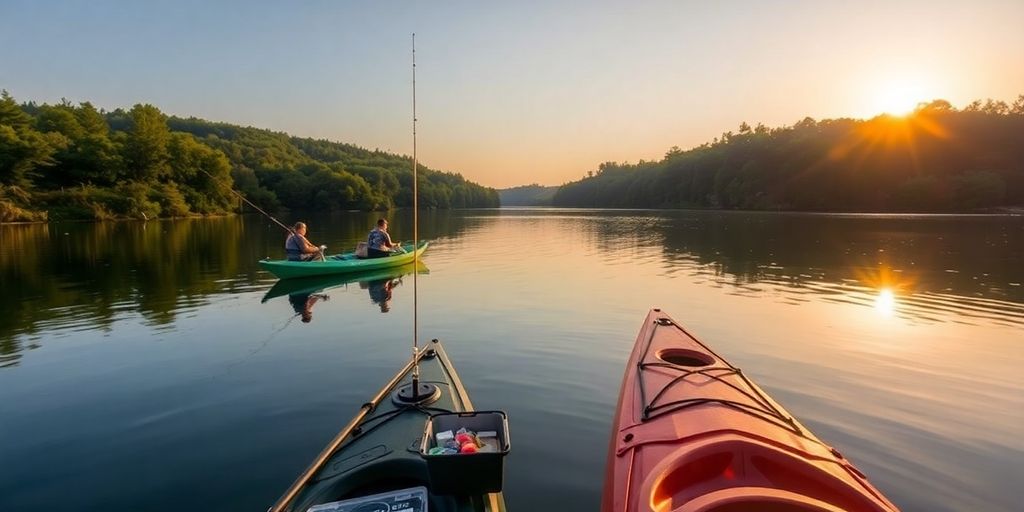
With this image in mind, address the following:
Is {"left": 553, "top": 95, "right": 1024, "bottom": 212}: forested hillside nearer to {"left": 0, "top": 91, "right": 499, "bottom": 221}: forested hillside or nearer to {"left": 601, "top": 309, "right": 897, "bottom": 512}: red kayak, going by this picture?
{"left": 0, "top": 91, "right": 499, "bottom": 221}: forested hillside

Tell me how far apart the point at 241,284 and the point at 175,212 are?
5243 cm

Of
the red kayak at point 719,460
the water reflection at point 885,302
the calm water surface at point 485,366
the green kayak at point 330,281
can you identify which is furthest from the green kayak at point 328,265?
the water reflection at point 885,302

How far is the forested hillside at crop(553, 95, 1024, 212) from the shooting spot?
73375 millimetres

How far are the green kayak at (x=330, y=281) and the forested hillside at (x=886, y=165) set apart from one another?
86.0 meters

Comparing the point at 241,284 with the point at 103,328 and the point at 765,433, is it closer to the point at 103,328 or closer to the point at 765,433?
the point at 103,328

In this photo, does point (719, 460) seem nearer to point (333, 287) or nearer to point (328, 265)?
point (333, 287)

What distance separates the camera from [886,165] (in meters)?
82.6

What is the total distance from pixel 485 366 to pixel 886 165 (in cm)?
9855

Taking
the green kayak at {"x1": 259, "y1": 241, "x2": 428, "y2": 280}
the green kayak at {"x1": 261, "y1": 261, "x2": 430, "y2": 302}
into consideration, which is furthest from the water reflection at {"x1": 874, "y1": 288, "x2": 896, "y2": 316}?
the green kayak at {"x1": 261, "y1": 261, "x2": 430, "y2": 302}

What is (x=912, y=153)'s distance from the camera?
82688 millimetres

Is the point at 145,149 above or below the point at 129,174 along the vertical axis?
above

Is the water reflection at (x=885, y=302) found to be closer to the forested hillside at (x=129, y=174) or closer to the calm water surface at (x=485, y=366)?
the calm water surface at (x=485, y=366)

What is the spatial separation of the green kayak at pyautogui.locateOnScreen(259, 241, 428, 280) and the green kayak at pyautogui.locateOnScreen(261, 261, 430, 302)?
0.55 feet

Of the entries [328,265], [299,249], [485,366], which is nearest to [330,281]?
[328,265]
